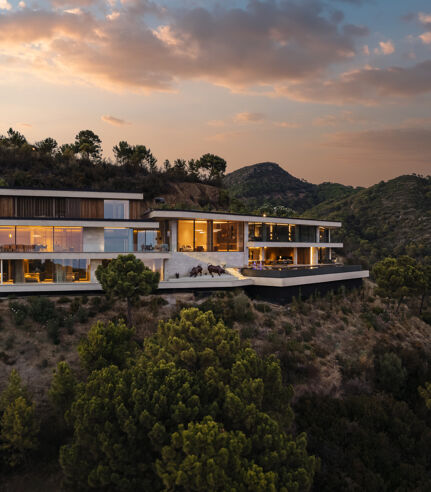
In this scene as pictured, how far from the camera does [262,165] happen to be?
156500mm

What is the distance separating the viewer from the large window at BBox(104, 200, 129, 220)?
1399 inches

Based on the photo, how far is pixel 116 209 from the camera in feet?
118

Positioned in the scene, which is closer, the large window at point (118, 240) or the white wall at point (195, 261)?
the large window at point (118, 240)

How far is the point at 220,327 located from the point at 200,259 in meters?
18.1

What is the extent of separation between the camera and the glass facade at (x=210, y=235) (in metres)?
35.1

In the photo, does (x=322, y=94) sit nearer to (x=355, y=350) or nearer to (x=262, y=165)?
(x=355, y=350)

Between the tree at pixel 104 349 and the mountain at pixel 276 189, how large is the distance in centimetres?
10016

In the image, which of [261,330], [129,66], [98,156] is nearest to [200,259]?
[261,330]

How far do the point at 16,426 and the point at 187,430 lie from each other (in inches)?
399

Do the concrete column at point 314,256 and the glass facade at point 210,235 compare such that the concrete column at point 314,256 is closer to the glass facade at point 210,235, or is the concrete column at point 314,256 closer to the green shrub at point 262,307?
the glass facade at point 210,235

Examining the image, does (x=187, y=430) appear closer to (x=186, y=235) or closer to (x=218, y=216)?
(x=186, y=235)

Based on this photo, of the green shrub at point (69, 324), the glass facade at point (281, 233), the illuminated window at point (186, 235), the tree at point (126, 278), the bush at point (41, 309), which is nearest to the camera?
the tree at point (126, 278)

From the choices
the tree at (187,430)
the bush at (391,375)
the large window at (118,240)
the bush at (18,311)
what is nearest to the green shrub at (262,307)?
the bush at (391,375)

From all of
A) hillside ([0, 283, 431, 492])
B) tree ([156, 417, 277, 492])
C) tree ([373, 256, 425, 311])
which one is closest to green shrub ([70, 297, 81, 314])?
hillside ([0, 283, 431, 492])
